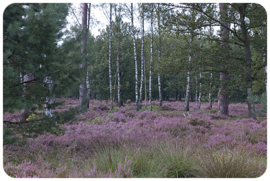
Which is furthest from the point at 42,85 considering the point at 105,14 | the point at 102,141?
the point at 105,14

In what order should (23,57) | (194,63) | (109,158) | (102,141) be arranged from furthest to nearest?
(194,63), (102,141), (23,57), (109,158)

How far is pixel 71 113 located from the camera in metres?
4.54

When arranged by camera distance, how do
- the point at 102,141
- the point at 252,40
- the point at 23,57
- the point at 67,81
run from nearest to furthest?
the point at 23,57 < the point at 67,81 < the point at 102,141 < the point at 252,40

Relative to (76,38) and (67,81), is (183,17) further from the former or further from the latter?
(67,81)

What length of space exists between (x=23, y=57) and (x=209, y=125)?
24.1 ft

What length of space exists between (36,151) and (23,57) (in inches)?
84.5

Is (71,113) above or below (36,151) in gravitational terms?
above

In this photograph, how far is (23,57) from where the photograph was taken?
13.6 ft

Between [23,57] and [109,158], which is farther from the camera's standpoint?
[23,57]

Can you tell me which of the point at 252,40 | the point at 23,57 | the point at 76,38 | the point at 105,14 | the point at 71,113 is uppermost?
the point at 105,14

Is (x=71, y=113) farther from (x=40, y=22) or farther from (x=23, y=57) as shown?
(x=40, y=22)

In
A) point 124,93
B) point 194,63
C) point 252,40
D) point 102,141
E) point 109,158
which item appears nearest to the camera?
point 109,158

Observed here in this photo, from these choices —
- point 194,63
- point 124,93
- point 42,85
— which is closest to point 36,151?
point 42,85

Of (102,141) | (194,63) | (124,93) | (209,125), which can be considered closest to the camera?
(102,141)
